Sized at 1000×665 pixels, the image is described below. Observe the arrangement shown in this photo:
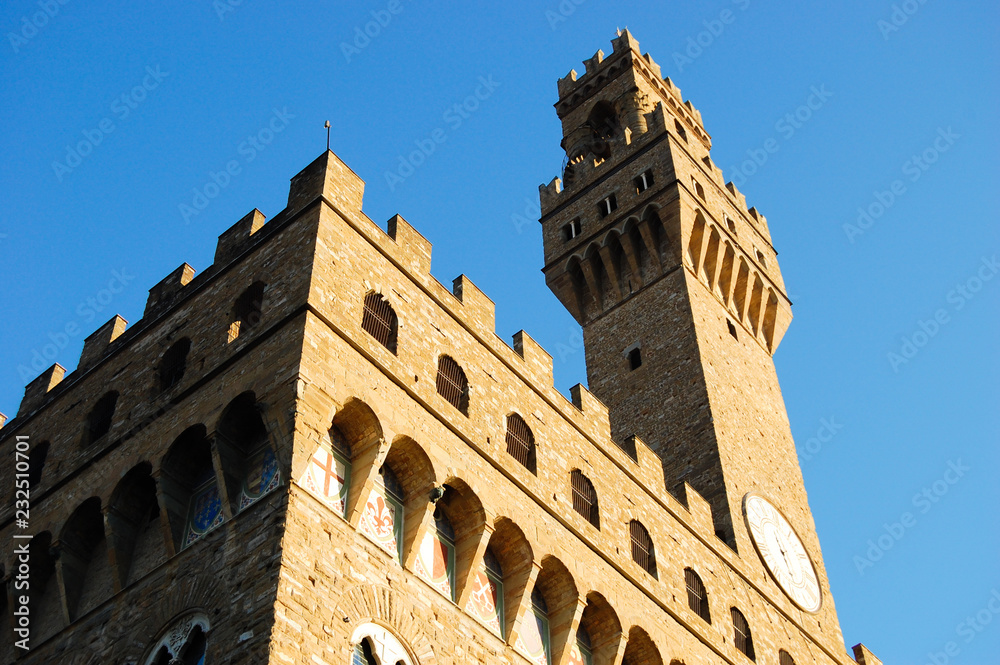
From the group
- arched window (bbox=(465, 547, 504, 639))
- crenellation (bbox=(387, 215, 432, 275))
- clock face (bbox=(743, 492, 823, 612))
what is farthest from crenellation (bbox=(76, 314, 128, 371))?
clock face (bbox=(743, 492, 823, 612))

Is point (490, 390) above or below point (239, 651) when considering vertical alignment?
above

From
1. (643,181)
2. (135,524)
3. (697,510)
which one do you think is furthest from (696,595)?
(643,181)

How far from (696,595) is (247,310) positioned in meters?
9.35

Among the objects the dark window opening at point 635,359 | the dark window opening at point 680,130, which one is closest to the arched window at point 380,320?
the dark window opening at point 635,359

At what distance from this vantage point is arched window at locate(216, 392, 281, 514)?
48.3 feet

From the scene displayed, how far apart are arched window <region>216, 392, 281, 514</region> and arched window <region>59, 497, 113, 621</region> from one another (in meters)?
2.56

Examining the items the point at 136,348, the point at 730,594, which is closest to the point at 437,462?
the point at 136,348

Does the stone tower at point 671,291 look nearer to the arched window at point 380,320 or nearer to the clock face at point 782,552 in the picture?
the clock face at point 782,552

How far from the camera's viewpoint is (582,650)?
59.2ft

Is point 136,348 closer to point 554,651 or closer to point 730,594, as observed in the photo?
point 554,651

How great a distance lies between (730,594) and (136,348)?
11.3 meters

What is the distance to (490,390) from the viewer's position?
18.6 meters

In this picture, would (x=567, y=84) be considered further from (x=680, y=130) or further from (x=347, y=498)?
(x=347, y=498)

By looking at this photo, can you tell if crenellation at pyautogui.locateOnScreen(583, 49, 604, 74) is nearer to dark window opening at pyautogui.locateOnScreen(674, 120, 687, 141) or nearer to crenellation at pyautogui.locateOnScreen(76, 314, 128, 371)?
dark window opening at pyautogui.locateOnScreen(674, 120, 687, 141)
